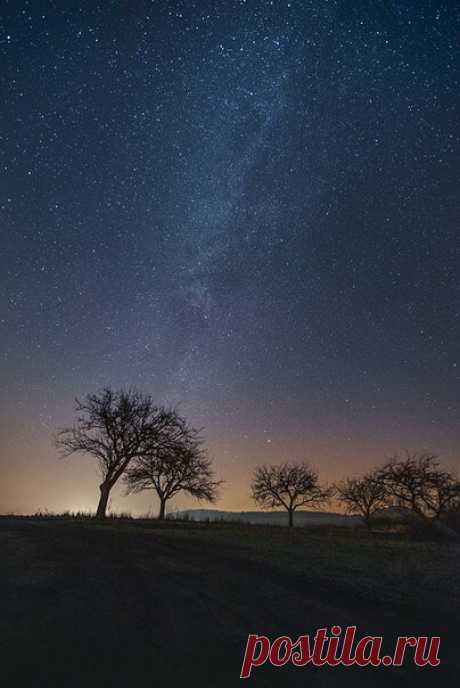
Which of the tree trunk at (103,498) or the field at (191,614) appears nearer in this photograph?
the field at (191,614)

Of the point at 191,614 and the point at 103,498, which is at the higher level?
the point at 103,498

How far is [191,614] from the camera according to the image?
3936 mm

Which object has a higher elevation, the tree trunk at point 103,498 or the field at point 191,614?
the tree trunk at point 103,498

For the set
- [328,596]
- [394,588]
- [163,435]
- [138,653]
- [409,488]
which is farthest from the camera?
[163,435]

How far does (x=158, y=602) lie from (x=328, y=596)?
2113mm

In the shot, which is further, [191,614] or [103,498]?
[103,498]

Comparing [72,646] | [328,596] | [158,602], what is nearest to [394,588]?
[328,596]

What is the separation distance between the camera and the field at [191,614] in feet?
9.21

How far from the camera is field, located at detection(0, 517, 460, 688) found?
281cm

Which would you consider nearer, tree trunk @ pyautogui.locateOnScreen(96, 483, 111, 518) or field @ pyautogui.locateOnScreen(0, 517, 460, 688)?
field @ pyautogui.locateOnScreen(0, 517, 460, 688)

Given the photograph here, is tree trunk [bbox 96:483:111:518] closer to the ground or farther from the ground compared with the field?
farther from the ground

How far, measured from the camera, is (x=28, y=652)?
2850 millimetres

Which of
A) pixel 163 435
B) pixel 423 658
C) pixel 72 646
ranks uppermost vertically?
pixel 163 435

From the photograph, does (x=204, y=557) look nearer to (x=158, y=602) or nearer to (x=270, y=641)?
(x=158, y=602)
